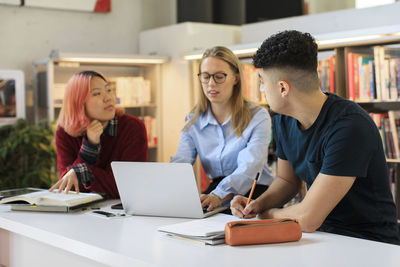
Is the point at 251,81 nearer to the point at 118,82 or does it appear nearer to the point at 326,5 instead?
the point at 118,82

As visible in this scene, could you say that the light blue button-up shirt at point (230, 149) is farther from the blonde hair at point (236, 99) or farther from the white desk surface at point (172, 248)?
the white desk surface at point (172, 248)

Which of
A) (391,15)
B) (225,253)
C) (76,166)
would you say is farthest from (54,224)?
(391,15)

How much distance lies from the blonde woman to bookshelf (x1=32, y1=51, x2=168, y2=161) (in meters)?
1.73

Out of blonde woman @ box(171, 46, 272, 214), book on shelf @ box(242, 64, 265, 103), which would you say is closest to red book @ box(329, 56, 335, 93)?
book on shelf @ box(242, 64, 265, 103)

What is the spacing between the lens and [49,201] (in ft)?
7.52

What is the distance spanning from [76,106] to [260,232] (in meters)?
1.57

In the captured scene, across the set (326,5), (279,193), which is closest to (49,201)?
(279,193)

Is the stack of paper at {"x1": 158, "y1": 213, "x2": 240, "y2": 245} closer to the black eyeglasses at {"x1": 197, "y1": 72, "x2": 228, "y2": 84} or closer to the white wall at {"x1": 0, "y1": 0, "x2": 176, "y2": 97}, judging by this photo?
the black eyeglasses at {"x1": 197, "y1": 72, "x2": 228, "y2": 84}

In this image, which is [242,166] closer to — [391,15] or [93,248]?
[93,248]

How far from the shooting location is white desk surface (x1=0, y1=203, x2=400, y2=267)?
61.0 inches

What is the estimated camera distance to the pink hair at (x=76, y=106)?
115 inches

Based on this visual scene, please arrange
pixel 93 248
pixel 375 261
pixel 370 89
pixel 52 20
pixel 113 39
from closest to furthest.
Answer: pixel 375 261 < pixel 93 248 < pixel 370 89 < pixel 52 20 < pixel 113 39

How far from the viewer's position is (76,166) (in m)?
2.60

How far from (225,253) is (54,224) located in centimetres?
75
